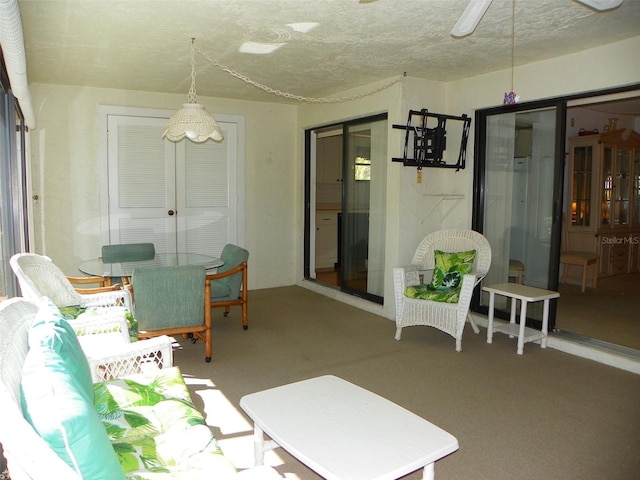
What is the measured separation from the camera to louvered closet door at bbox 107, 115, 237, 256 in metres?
5.62

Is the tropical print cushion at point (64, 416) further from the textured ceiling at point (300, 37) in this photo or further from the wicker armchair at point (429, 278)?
the wicker armchair at point (429, 278)

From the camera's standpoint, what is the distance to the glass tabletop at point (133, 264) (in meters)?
3.73

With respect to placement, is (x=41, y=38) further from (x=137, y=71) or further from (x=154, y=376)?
(x=154, y=376)

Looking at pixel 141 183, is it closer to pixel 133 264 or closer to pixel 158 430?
pixel 133 264

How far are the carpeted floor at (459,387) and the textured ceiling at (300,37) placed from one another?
2324 mm

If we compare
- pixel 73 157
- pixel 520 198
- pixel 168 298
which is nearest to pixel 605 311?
pixel 520 198

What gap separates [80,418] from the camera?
120cm

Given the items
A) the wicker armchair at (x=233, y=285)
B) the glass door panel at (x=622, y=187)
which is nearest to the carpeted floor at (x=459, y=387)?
the wicker armchair at (x=233, y=285)

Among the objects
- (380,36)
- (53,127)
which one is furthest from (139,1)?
(53,127)

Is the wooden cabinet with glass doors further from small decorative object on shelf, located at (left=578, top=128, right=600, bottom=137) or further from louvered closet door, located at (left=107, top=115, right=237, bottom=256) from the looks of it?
louvered closet door, located at (left=107, top=115, right=237, bottom=256)

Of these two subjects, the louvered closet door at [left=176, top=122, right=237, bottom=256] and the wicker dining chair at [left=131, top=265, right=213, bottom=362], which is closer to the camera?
the wicker dining chair at [left=131, top=265, right=213, bottom=362]

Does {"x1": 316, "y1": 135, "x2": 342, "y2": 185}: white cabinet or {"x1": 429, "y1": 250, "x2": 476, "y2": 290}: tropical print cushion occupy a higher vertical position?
{"x1": 316, "y1": 135, "x2": 342, "y2": 185}: white cabinet

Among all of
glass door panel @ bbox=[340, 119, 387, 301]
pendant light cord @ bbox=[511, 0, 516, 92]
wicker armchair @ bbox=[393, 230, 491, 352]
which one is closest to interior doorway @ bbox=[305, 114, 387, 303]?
glass door panel @ bbox=[340, 119, 387, 301]

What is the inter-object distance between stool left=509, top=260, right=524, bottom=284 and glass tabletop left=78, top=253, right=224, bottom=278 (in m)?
2.72
